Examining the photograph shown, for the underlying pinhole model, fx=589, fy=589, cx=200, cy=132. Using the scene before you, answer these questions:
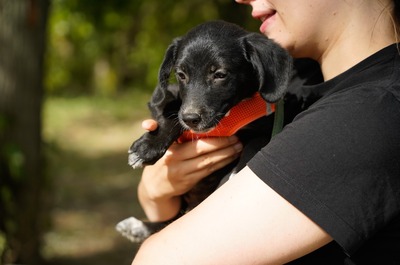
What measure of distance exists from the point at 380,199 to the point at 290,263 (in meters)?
0.33

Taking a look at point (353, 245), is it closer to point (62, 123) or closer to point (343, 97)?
point (343, 97)

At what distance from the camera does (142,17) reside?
1634 cm

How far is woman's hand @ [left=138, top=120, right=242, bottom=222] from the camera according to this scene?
6.74ft

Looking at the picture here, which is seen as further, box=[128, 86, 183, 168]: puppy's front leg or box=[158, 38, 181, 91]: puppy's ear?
box=[158, 38, 181, 91]: puppy's ear

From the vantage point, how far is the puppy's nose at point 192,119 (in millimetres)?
2004

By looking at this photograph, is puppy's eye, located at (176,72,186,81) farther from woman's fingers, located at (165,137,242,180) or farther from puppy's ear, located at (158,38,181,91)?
woman's fingers, located at (165,137,242,180)

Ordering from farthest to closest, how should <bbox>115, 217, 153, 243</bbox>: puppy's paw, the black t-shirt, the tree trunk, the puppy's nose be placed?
1. the tree trunk
2. <bbox>115, 217, 153, 243</bbox>: puppy's paw
3. the puppy's nose
4. the black t-shirt

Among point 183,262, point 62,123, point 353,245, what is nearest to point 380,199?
point 353,245

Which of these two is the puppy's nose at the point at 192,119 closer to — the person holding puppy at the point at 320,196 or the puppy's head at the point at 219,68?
the puppy's head at the point at 219,68

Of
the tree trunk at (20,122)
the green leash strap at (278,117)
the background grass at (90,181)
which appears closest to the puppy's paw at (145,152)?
the green leash strap at (278,117)

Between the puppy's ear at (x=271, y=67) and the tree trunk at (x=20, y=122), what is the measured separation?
3111 millimetres

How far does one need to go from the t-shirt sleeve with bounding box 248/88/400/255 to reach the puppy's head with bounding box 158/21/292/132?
22.4 inches

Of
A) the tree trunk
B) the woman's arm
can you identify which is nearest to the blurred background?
the tree trunk

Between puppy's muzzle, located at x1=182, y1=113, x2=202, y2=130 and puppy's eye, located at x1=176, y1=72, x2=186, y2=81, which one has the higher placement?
puppy's eye, located at x1=176, y1=72, x2=186, y2=81
